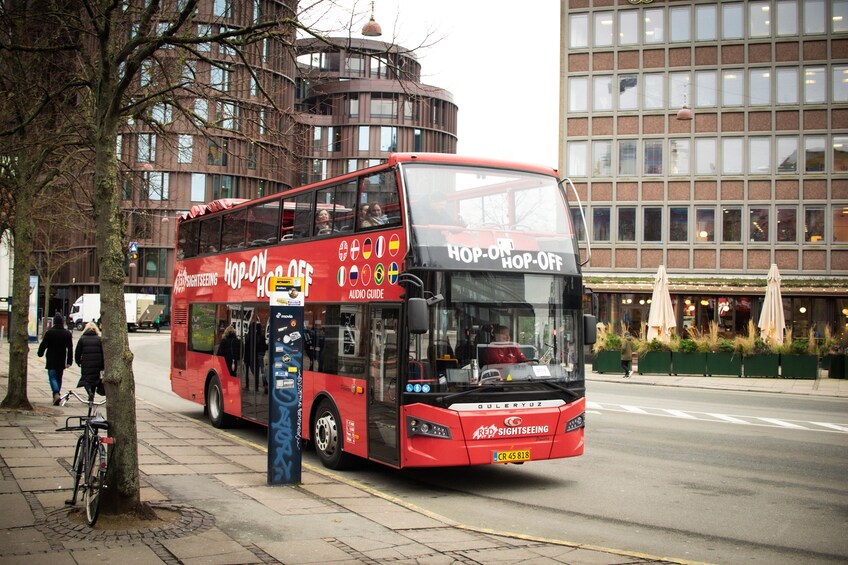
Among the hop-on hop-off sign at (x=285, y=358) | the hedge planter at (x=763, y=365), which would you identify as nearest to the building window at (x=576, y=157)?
the hedge planter at (x=763, y=365)

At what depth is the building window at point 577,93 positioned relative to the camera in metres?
48.8

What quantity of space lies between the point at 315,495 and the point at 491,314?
2.95 meters

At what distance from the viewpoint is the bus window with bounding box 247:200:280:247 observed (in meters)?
14.8

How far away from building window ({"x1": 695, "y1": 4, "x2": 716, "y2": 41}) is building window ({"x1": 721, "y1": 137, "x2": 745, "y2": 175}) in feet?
17.9

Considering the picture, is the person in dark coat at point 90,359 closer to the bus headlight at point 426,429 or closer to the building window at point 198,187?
the bus headlight at point 426,429

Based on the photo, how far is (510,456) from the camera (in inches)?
429

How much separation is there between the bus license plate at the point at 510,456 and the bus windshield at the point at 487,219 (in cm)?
223

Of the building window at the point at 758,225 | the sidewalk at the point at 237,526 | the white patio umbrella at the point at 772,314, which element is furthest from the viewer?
the building window at the point at 758,225

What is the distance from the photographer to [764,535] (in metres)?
8.88

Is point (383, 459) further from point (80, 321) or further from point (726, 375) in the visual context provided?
point (80, 321)

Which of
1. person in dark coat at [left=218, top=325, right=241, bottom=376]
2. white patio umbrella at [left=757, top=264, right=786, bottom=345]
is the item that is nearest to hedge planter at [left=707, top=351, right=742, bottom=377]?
white patio umbrella at [left=757, top=264, right=786, bottom=345]

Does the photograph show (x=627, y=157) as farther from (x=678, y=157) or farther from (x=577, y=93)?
(x=577, y=93)

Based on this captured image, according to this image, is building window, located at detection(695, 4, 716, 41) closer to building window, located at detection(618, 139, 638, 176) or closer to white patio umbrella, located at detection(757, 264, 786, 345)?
building window, located at detection(618, 139, 638, 176)

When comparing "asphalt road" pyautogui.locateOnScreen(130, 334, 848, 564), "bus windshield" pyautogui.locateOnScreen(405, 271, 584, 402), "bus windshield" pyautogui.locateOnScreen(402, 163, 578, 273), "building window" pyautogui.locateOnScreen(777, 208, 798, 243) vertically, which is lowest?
"asphalt road" pyautogui.locateOnScreen(130, 334, 848, 564)
